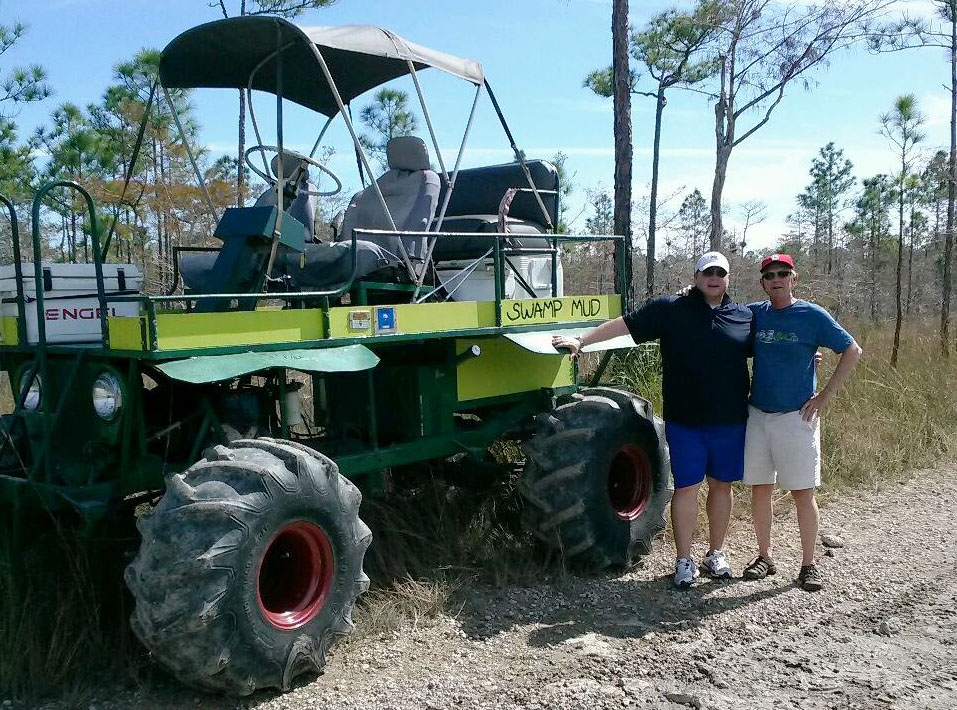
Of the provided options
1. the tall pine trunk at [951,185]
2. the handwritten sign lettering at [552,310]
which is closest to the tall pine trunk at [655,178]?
the tall pine trunk at [951,185]

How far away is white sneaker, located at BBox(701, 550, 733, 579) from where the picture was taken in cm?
535

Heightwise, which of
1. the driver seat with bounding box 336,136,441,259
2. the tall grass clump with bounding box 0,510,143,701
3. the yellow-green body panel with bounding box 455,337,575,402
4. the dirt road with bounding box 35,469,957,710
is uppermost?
the driver seat with bounding box 336,136,441,259

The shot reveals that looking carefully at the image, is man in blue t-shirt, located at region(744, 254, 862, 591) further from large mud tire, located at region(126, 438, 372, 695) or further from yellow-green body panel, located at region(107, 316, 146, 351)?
yellow-green body panel, located at region(107, 316, 146, 351)

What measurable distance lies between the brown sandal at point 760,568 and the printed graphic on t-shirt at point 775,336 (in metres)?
1.34

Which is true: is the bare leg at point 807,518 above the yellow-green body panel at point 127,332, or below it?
below

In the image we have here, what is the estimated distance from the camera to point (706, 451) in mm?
5332

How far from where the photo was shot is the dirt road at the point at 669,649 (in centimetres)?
382

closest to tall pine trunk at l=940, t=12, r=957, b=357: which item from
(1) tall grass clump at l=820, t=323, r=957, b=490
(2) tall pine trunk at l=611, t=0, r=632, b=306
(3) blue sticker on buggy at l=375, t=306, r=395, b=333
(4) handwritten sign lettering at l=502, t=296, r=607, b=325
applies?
(1) tall grass clump at l=820, t=323, r=957, b=490

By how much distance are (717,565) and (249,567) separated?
2946mm

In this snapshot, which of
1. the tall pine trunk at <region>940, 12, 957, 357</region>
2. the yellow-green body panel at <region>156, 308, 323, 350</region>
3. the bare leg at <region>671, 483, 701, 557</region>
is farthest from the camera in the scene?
the tall pine trunk at <region>940, 12, 957, 357</region>

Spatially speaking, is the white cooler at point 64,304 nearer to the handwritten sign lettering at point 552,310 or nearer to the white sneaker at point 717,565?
the handwritten sign lettering at point 552,310

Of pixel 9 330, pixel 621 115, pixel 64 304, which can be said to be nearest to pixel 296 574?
pixel 64 304

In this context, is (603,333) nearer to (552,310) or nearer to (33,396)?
(552,310)

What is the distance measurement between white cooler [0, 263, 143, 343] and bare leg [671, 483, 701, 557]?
10.8 ft
